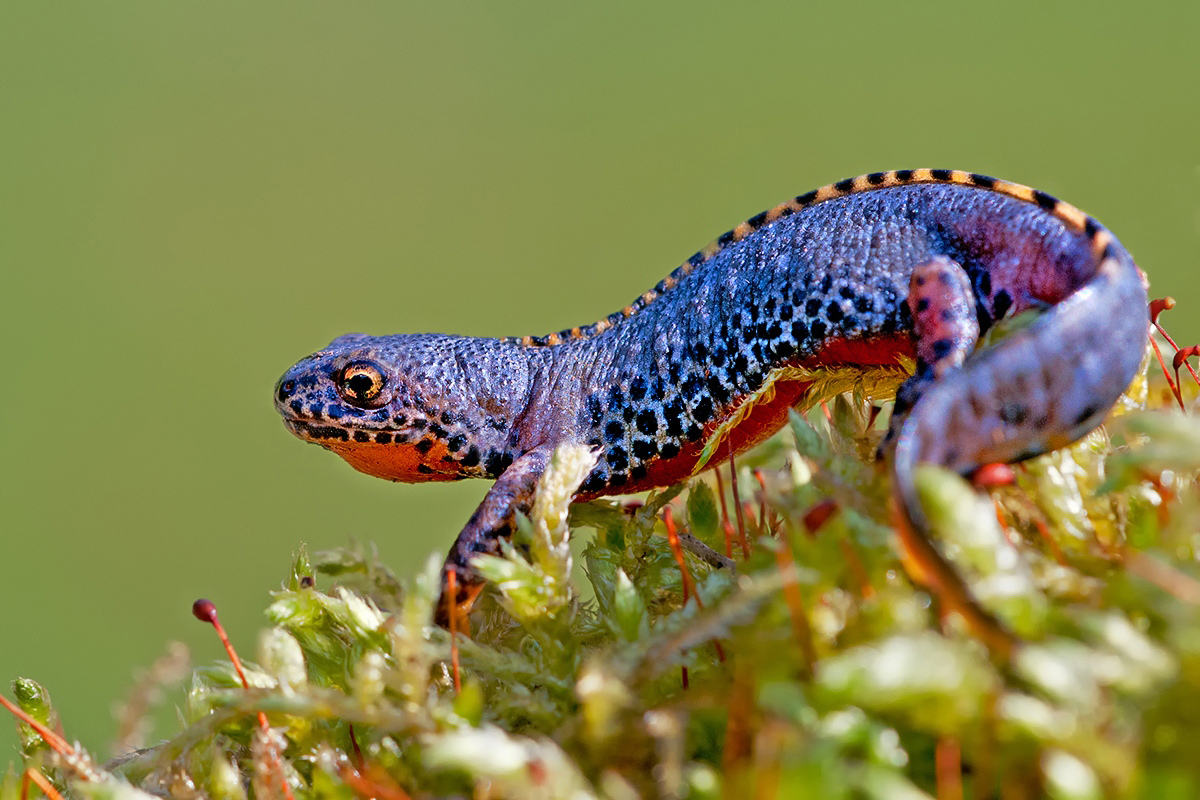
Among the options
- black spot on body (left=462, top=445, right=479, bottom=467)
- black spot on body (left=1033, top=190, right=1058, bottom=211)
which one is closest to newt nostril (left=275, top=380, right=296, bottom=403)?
black spot on body (left=462, top=445, right=479, bottom=467)

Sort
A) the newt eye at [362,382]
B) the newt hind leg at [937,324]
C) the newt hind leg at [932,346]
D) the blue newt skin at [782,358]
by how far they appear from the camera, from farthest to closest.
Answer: the newt eye at [362,382]
the newt hind leg at [937,324]
the blue newt skin at [782,358]
the newt hind leg at [932,346]

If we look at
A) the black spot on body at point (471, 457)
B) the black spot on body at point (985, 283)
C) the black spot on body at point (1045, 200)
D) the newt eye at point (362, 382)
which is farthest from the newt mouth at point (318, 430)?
the black spot on body at point (1045, 200)

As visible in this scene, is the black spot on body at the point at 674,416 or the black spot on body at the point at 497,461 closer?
the black spot on body at the point at 674,416

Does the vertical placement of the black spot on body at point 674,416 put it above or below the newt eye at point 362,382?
below

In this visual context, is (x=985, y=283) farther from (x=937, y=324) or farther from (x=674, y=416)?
(x=674, y=416)

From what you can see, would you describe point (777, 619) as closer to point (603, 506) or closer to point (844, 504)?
point (844, 504)

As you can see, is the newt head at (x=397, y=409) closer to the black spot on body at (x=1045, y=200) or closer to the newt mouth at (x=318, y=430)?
the newt mouth at (x=318, y=430)

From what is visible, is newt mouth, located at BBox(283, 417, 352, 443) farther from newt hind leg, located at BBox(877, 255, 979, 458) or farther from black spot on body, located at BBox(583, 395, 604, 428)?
newt hind leg, located at BBox(877, 255, 979, 458)

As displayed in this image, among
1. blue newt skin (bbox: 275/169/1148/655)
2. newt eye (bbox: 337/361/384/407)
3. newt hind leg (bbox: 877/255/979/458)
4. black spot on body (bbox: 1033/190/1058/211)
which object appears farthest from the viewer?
newt eye (bbox: 337/361/384/407)
